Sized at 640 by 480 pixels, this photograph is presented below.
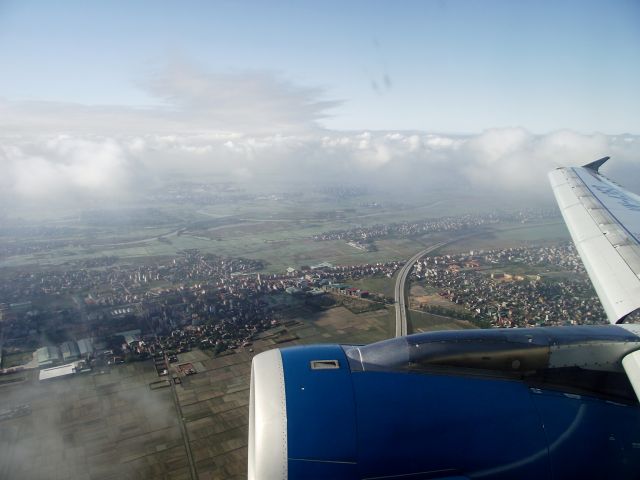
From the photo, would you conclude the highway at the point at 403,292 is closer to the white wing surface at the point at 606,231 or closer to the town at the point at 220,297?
the town at the point at 220,297

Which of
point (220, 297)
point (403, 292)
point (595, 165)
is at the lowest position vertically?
point (403, 292)

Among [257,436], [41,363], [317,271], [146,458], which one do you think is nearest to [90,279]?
[41,363]

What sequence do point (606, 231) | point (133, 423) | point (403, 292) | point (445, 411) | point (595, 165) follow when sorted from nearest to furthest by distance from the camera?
point (445, 411) < point (606, 231) < point (595, 165) < point (133, 423) < point (403, 292)

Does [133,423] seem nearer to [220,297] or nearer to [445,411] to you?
[220,297]

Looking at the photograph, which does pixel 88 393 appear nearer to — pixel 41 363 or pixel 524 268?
pixel 41 363

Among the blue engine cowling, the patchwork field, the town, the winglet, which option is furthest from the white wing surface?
the town

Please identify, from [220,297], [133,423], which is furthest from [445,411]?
[220,297]

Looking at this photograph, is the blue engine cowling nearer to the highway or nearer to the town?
the highway
